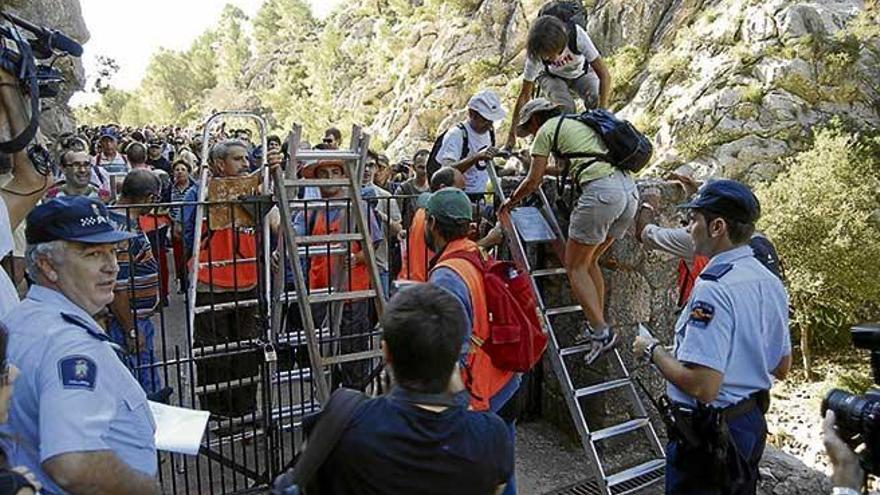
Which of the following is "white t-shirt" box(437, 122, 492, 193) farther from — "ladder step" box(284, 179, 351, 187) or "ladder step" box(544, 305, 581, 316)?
"ladder step" box(544, 305, 581, 316)

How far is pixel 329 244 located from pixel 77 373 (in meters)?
2.74

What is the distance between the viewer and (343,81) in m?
62.5

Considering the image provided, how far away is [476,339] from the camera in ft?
10.5

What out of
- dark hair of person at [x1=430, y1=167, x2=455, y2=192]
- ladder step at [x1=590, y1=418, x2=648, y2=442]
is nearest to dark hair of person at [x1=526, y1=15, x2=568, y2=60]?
dark hair of person at [x1=430, y1=167, x2=455, y2=192]

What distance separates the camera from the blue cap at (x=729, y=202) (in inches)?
112

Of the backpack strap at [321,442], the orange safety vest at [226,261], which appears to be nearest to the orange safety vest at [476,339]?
the backpack strap at [321,442]

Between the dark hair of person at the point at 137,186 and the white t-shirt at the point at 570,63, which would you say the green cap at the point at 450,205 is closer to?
the dark hair of person at the point at 137,186

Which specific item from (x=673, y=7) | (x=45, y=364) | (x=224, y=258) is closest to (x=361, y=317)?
(x=224, y=258)

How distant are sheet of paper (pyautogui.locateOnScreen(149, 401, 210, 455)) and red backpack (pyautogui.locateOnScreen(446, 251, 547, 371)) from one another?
1.34 m

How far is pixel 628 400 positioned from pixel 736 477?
5.84ft

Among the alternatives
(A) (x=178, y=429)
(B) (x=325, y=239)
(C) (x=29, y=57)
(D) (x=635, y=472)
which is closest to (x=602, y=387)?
(D) (x=635, y=472)

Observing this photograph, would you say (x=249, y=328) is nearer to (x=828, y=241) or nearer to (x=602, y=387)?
(x=602, y=387)

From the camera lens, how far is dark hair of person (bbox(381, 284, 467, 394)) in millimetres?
1770

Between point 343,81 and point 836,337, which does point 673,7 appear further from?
point 343,81
